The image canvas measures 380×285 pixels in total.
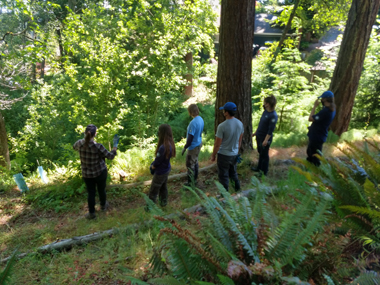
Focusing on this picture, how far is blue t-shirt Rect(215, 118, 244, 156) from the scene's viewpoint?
15.5 ft

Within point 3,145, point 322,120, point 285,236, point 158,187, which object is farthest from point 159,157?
point 3,145

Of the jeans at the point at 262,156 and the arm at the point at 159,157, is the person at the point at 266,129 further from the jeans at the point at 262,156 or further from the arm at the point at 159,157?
the arm at the point at 159,157

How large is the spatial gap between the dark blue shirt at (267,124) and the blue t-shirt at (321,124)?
880 mm

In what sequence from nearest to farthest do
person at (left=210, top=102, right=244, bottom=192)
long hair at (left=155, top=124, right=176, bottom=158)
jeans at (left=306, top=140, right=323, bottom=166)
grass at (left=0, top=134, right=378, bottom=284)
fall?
grass at (left=0, top=134, right=378, bottom=284), long hair at (left=155, top=124, right=176, bottom=158), person at (left=210, top=102, right=244, bottom=192), jeans at (left=306, top=140, right=323, bottom=166)

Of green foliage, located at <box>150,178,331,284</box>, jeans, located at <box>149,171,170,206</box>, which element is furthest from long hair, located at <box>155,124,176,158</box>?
green foliage, located at <box>150,178,331,284</box>

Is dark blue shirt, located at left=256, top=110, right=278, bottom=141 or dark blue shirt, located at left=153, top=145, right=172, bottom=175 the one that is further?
dark blue shirt, located at left=256, top=110, right=278, bottom=141

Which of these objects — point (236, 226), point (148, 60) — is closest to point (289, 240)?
point (236, 226)

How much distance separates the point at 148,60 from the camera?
10.4 meters

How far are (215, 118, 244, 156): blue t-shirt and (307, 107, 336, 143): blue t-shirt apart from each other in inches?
71.5

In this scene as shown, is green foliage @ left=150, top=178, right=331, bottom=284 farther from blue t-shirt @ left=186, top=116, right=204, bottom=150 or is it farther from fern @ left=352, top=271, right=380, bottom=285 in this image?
blue t-shirt @ left=186, top=116, right=204, bottom=150

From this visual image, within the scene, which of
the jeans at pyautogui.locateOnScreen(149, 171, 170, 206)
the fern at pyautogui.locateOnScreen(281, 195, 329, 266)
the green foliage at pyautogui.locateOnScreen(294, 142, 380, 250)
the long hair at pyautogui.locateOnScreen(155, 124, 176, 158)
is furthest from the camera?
the jeans at pyautogui.locateOnScreen(149, 171, 170, 206)

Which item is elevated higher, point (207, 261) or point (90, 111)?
point (207, 261)

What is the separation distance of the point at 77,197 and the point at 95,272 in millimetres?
3263

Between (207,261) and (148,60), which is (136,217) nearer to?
(207,261)
